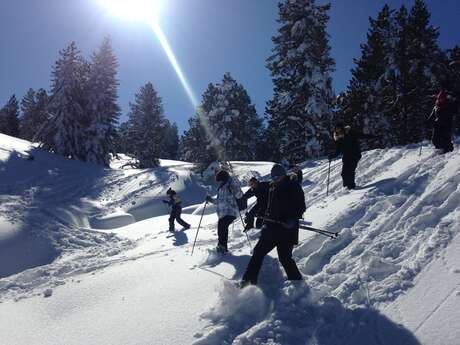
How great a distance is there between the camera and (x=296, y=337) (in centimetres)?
412

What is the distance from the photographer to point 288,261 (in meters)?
5.48

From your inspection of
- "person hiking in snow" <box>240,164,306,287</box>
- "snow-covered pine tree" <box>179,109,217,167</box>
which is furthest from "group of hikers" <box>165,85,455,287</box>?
"snow-covered pine tree" <box>179,109,217,167</box>

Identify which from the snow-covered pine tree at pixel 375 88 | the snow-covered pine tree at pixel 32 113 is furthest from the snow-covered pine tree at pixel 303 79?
the snow-covered pine tree at pixel 32 113

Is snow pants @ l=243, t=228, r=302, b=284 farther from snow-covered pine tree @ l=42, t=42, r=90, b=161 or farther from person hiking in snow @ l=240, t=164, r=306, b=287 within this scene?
snow-covered pine tree @ l=42, t=42, r=90, b=161

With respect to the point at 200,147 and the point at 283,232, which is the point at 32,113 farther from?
the point at 283,232

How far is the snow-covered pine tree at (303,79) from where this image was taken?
24.7m

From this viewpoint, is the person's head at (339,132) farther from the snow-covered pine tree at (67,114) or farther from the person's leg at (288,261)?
the snow-covered pine tree at (67,114)

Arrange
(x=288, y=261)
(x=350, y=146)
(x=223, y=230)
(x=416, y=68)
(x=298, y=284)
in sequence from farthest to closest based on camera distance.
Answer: (x=416, y=68), (x=350, y=146), (x=223, y=230), (x=288, y=261), (x=298, y=284)

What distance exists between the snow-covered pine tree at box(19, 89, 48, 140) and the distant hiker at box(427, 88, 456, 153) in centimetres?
5319

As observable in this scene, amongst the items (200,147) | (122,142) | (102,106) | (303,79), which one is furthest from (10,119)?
(303,79)

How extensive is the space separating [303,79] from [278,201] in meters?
20.9

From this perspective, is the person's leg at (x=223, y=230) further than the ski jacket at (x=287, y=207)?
Yes

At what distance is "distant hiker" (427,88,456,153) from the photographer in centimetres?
1004

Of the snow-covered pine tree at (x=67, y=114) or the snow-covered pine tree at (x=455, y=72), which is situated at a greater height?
the snow-covered pine tree at (x=67, y=114)
